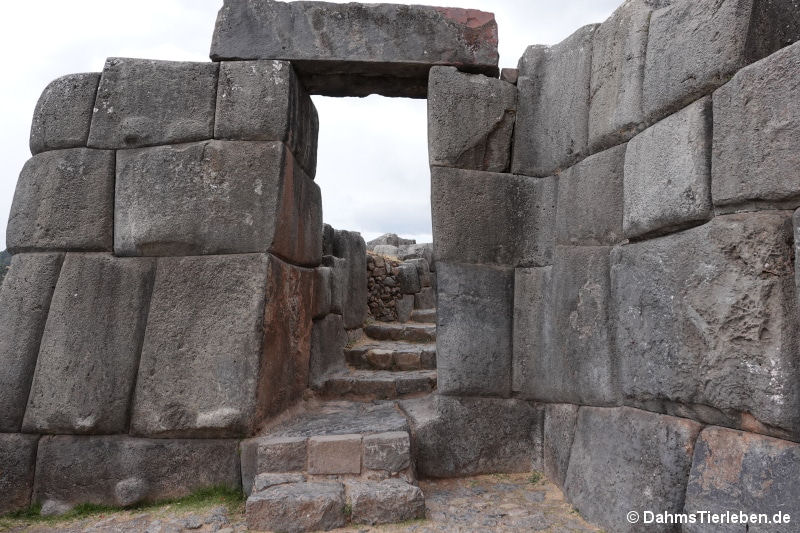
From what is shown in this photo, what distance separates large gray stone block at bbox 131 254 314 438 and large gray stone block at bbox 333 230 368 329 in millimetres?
2824

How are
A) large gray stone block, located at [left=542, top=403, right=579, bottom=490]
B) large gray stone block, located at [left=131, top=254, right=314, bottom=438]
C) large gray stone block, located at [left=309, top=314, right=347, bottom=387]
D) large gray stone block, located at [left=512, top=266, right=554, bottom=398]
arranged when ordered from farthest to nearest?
1. large gray stone block, located at [left=309, top=314, right=347, bottom=387]
2. large gray stone block, located at [left=512, top=266, right=554, bottom=398]
3. large gray stone block, located at [left=131, top=254, right=314, bottom=438]
4. large gray stone block, located at [left=542, top=403, right=579, bottom=490]

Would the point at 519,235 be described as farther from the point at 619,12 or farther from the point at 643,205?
the point at 619,12

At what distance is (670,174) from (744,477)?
1.39 meters

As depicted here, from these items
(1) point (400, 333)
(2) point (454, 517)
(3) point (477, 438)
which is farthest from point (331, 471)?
(1) point (400, 333)

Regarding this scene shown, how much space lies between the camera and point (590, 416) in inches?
124

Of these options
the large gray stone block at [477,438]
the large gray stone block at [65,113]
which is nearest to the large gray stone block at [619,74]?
the large gray stone block at [477,438]

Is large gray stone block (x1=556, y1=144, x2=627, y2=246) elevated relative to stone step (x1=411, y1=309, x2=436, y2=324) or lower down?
elevated

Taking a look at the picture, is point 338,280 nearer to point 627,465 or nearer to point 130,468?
point 130,468

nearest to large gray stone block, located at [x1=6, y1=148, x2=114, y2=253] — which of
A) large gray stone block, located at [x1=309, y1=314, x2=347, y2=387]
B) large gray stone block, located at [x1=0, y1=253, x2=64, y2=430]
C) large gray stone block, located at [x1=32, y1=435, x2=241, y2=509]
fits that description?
large gray stone block, located at [x1=0, y1=253, x2=64, y2=430]

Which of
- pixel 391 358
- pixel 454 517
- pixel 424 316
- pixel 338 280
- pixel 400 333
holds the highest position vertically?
pixel 338 280

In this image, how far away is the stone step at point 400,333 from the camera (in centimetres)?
675

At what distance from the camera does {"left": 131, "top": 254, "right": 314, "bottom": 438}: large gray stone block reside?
348 centimetres

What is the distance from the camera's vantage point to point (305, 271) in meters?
4.51

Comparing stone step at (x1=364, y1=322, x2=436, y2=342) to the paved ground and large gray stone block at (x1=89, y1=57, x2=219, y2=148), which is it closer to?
the paved ground
